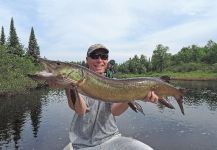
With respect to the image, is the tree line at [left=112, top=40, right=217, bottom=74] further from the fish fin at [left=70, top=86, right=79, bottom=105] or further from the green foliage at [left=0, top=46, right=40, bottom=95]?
the fish fin at [left=70, top=86, right=79, bottom=105]

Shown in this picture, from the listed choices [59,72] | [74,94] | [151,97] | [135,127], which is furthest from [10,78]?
[59,72]

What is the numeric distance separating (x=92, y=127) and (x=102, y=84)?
1.62 metres

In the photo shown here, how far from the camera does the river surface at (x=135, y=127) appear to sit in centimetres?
2597

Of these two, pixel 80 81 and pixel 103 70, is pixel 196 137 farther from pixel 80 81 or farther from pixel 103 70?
pixel 80 81

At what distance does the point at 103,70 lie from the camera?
25.6 ft

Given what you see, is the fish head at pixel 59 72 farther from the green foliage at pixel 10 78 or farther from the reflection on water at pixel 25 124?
the green foliage at pixel 10 78

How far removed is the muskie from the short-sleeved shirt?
3.49ft

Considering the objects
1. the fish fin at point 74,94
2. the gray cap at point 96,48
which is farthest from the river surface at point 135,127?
the fish fin at point 74,94

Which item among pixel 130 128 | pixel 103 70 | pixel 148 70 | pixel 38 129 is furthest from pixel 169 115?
pixel 148 70

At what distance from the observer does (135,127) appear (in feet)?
102

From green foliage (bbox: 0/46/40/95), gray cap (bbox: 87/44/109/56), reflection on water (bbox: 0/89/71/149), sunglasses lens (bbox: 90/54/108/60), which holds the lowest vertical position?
reflection on water (bbox: 0/89/71/149)

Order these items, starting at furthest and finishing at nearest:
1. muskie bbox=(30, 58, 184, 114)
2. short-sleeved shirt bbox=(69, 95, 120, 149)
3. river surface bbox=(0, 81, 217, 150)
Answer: river surface bbox=(0, 81, 217, 150)
short-sleeved shirt bbox=(69, 95, 120, 149)
muskie bbox=(30, 58, 184, 114)

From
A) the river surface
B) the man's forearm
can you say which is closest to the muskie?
the man's forearm

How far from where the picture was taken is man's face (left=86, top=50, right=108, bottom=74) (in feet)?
25.1
